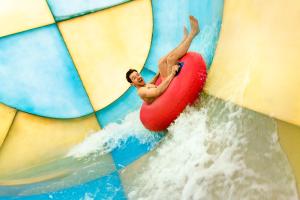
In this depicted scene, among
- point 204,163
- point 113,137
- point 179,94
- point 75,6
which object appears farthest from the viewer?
point 75,6

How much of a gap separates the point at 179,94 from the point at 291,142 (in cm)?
116

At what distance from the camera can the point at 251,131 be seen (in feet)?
7.79

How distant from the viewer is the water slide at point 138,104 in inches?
88.3

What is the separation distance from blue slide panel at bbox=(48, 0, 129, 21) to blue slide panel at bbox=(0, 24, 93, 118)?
0.53 ft

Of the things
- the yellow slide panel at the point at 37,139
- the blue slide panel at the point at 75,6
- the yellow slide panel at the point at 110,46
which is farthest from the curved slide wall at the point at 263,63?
the yellow slide panel at the point at 37,139

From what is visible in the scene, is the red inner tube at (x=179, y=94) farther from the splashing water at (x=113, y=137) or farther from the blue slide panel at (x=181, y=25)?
the blue slide panel at (x=181, y=25)

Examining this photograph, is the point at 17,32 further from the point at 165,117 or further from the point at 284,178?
the point at 284,178

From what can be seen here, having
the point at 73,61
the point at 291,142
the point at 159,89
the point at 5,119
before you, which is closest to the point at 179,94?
the point at 159,89

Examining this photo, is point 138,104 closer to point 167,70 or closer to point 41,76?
point 167,70

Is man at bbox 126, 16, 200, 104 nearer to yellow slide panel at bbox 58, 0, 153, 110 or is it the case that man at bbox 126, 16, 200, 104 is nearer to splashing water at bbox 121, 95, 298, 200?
splashing water at bbox 121, 95, 298, 200

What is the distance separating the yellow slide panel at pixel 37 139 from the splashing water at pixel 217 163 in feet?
3.77

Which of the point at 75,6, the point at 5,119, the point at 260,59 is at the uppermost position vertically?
the point at 75,6

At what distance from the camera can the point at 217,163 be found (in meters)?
2.23

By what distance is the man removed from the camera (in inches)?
130
